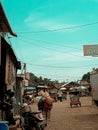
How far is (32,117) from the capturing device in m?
18.2

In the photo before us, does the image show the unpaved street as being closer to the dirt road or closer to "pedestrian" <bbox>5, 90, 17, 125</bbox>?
the dirt road

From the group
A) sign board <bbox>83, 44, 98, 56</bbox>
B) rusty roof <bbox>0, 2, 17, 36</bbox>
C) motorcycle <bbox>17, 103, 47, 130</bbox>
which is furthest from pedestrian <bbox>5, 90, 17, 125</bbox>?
sign board <bbox>83, 44, 98, 56</bbox>

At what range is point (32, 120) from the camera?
18203mm

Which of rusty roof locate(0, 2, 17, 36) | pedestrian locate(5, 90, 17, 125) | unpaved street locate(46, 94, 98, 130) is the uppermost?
rusty roof locate(0, 2, 17, 36)

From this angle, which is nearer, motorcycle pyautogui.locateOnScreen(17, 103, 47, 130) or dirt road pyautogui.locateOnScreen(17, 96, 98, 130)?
motorcycle pyautogui.locateOnScreen(17, 103, 47, 130)

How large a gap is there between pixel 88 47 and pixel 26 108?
10.9 metres

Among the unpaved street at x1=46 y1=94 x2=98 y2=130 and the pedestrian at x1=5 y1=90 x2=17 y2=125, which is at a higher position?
the pedestrian at x1=5 y1=90 x2=17 y2=125

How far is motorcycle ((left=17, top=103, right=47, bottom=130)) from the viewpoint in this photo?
58.8 feet

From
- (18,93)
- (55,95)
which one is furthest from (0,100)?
(55,95)

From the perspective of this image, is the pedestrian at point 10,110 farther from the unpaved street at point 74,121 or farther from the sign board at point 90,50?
the sign board at point 90,50

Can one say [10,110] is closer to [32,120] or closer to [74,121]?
[32,120]

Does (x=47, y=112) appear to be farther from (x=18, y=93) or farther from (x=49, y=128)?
(x=18, y=93)

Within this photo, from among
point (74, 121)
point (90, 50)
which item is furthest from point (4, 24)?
point (90, 50)

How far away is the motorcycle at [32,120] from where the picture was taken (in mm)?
17922
